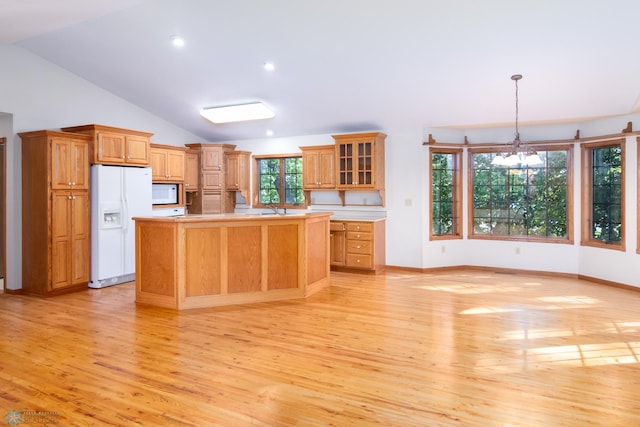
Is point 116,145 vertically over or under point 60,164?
over

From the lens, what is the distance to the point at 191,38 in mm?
4840

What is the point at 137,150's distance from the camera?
19.9 feet

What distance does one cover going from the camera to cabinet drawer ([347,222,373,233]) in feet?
21.5

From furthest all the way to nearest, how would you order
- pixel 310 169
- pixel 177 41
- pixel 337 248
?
pixel 310 169
pixel 337 248
pixel 177 41

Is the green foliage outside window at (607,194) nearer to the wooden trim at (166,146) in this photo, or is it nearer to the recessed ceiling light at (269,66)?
the recessed ceiling light at (269,66)

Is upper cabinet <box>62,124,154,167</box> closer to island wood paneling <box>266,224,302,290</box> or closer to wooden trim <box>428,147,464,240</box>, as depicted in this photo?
island wood paneling <box>266,224,302,290</box>

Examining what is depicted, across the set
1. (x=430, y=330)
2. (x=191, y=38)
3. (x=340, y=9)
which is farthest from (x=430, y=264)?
(x=191, y=38)

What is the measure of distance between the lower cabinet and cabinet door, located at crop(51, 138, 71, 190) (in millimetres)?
3739

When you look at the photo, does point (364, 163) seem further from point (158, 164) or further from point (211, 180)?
point (158, 164)

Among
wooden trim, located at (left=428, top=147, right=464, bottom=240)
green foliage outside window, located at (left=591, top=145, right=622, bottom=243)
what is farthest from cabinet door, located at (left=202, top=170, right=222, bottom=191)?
green foliage outside window, located at (left=591, top=145, right=622, bottom=243)

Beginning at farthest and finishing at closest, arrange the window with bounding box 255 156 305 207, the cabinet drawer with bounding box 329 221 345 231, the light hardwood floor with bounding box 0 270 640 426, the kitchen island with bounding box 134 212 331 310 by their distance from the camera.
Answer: the window with bounding box 255 156 305 207 → the cabinet drawer with bounding box 329 221 345 231 → the kitchen island with bounding box 134 212 331 310 → the light hardwood floor with bounding box 0 270 640 426

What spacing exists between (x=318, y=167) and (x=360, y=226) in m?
1.32

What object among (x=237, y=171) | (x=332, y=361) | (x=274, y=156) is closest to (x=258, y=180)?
(x=237, y=171)

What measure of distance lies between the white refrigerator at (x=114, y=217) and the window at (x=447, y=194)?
14.6 feet
